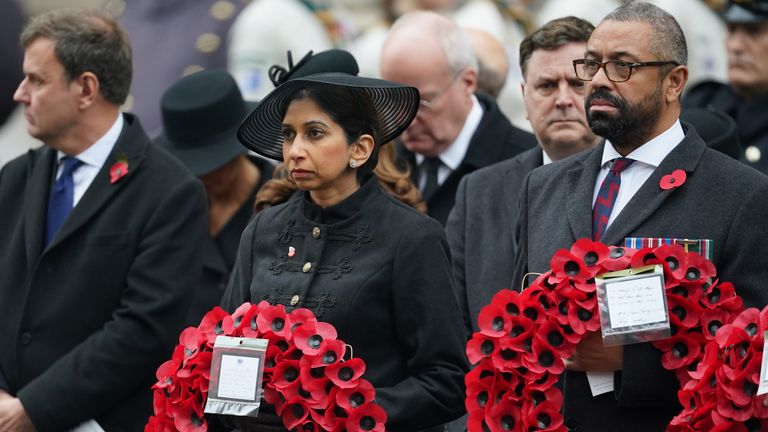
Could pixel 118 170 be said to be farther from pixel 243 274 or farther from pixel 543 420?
pixel 543 420

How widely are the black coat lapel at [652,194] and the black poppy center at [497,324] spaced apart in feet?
1.59

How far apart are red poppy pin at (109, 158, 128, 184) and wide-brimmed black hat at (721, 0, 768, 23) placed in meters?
3.61

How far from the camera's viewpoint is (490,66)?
30.2 feet

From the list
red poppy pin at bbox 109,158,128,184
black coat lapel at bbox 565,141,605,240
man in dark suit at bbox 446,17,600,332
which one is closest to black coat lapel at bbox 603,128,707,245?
black coat lapel at bbox 565,141,605,240

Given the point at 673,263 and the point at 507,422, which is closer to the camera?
the point at 673,263

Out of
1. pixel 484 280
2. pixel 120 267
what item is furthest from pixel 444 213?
pixel 120 267

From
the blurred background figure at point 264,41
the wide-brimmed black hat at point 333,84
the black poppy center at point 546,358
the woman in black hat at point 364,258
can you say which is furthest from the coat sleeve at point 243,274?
the blurred background figure at point 264,41

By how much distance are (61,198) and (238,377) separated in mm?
2191

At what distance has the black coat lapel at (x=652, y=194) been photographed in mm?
5547

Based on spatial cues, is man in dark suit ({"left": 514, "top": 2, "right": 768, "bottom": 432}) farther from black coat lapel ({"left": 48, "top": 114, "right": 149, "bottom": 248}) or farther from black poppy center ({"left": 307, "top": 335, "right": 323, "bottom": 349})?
black coat lapel ({"left": 48, "top": 114, "right": 149, "bottom": 248})

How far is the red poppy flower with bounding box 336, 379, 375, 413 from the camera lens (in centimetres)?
536

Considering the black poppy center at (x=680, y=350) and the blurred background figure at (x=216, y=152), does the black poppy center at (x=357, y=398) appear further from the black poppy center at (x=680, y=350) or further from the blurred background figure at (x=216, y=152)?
the blurred background figure at (x=216, y=152)

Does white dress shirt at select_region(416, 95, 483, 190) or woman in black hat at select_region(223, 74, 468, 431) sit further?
white dress shirt at select_region(416, 95, 483, 190)

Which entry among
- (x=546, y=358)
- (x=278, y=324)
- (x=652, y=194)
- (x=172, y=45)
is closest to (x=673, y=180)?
(x=652, y=194)
